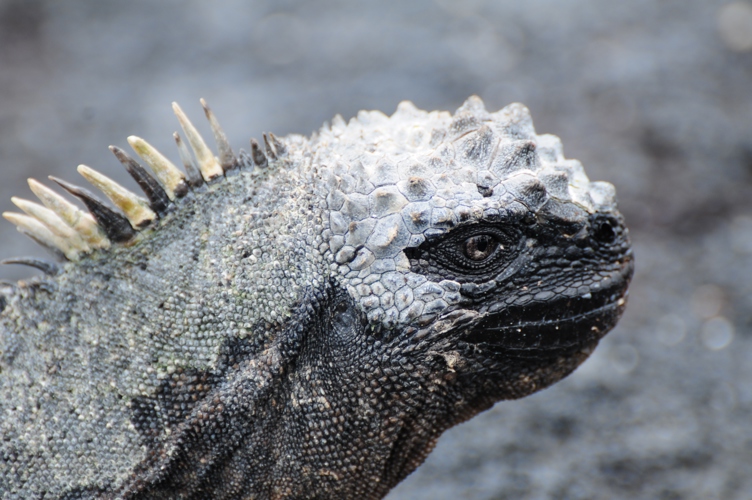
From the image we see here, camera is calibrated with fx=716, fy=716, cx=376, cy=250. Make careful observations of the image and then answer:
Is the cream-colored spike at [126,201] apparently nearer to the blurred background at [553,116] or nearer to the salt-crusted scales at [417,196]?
the salt-crusted scales at [417,196]

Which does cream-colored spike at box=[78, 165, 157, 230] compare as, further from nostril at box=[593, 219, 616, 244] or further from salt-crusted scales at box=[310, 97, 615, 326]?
nostril at box=[593, 219, 616, 244]

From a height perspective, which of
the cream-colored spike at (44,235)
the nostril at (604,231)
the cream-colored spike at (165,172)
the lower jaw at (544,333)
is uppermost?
the nostril at (604,231)

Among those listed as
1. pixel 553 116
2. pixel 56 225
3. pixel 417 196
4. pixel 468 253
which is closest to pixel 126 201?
pixel 56 225

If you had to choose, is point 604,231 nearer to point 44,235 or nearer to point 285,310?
point 285,310

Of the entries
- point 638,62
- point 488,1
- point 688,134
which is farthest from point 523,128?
point 488,1

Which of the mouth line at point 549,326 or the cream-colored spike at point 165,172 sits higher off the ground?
the mouth line at point 549,326

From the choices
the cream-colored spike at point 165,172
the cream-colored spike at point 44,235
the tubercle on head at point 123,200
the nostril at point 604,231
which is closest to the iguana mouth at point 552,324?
the nostril at point 604,231

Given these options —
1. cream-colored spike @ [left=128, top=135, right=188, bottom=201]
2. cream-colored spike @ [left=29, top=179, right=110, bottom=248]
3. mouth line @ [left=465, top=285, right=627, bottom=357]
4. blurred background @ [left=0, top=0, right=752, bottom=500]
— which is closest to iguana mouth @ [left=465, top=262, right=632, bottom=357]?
mouth line @ [left=465, top=285, right=627, bottom=357]
